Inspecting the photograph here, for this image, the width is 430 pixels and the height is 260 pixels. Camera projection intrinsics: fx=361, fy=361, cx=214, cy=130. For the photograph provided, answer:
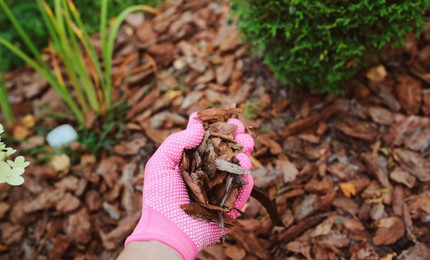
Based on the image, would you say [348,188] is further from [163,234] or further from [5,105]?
[5,105]

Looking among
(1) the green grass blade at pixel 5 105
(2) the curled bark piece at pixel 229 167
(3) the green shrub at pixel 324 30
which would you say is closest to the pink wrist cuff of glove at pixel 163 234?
(2) the curled bark piece at pixel 229 167

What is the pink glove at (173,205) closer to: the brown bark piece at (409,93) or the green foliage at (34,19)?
the brown bark piece at (409,93)

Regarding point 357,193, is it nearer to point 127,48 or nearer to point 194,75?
point 194,75

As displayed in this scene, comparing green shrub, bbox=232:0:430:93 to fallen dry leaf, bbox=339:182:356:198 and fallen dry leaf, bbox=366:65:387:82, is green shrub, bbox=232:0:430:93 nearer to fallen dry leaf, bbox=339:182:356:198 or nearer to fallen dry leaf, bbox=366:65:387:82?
fallen dry leaf, bbox=366:65:387:82

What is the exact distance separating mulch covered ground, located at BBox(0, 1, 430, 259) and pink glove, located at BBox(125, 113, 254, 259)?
38cm

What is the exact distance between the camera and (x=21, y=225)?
1.95m

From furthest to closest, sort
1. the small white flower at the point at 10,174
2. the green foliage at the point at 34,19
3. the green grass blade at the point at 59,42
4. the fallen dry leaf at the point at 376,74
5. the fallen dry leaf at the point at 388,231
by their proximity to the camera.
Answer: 1. the green foliage at the point at 34,19
2. the fallen dry leaf at the point at 376,74
3. the green grass blade at the point at 59,42
4. the fallen dry leaf at the point at 388,231
5. the small white flower at the point at 10,174

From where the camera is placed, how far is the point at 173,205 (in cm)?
128

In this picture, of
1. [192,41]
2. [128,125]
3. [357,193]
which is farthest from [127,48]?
[357,193]

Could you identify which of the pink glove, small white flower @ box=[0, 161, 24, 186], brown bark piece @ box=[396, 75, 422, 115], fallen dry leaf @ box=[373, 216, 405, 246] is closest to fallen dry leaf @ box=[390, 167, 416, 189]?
fallen dry leaf @ box=[373, 216, 405, 246]

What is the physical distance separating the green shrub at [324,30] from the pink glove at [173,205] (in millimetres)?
697

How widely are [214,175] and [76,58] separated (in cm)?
122

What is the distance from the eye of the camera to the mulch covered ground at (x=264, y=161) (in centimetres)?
171

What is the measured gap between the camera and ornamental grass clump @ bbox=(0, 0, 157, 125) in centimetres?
193
